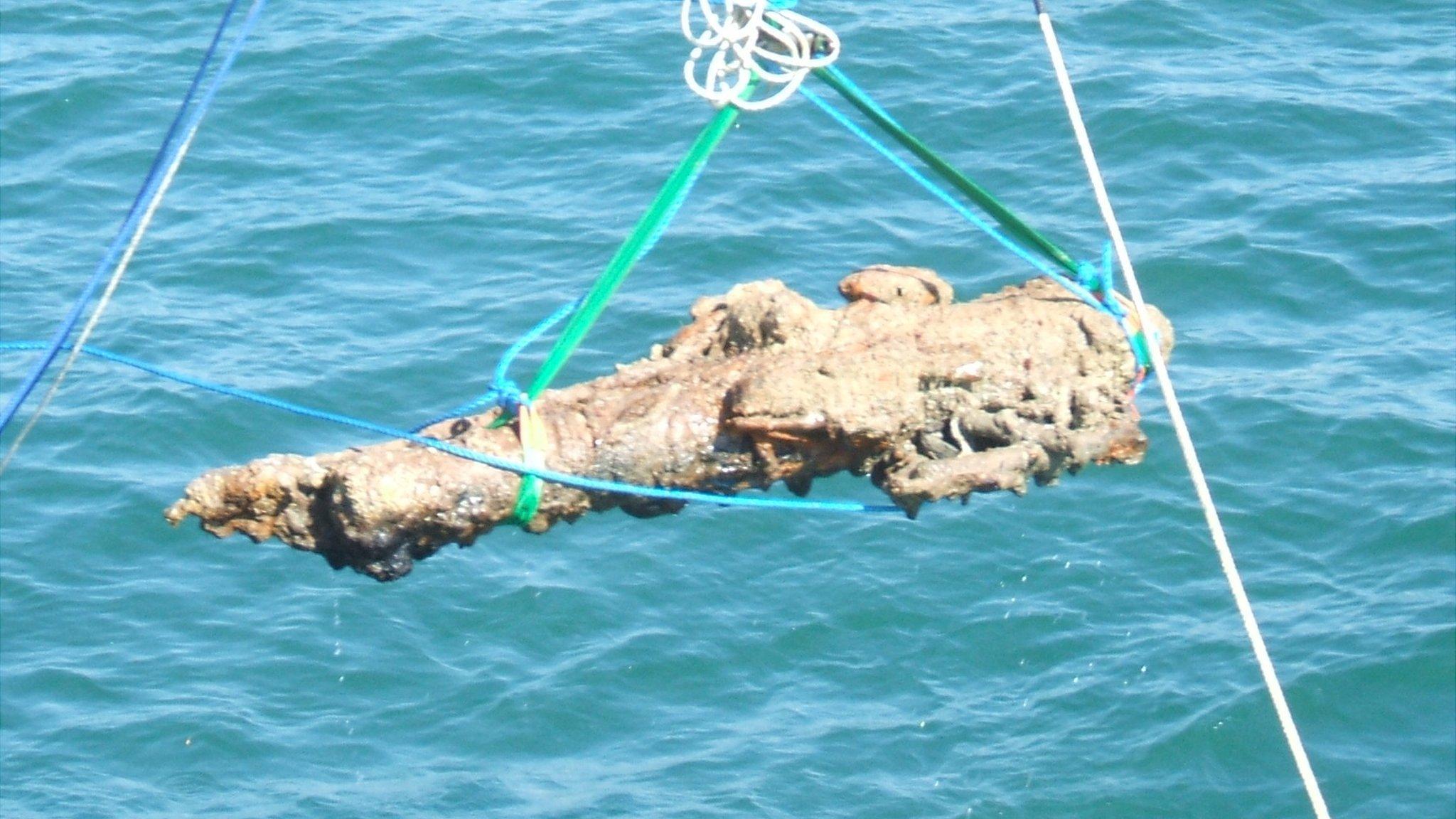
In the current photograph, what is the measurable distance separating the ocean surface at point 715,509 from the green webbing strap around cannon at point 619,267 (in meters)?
4.25

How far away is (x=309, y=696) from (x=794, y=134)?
556cm

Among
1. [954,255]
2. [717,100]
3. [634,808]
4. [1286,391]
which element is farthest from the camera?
[954,255]

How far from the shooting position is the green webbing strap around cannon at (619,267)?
5246mm

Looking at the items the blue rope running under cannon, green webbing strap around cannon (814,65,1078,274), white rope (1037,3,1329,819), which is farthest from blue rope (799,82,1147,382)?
white rope (1037,3,1329,819)

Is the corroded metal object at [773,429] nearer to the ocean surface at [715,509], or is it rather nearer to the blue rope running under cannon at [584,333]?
the blue rope running under cannon at [584,333]

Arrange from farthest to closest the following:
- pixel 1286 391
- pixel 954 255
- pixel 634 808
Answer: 1. pixel 954 255
2. pixel 1286 391
3. pixel 634 808

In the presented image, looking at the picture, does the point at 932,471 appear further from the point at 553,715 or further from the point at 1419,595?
the point at 1419,595

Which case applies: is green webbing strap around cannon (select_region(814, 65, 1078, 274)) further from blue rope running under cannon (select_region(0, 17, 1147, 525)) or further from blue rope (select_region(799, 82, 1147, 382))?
blue rope (select_region(799, 82, 1147, 382))

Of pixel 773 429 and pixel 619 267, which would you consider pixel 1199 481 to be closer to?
pixel 773 429

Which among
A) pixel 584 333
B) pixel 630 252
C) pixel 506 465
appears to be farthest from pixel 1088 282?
pixel 506 465

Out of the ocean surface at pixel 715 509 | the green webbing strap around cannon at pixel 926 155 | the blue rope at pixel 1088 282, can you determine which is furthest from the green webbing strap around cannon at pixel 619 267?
the ocean surface at pixel 715 509

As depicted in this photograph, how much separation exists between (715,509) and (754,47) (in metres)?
5.43

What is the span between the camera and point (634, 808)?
30.6 ft

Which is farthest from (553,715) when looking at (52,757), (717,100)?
(717,100)
